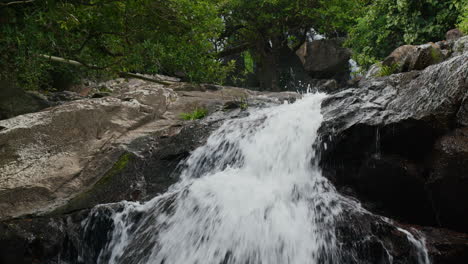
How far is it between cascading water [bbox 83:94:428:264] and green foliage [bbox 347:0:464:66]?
25.1 feet

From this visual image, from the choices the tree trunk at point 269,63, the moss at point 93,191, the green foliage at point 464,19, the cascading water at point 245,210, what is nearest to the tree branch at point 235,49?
the tree trunk at point 269,63

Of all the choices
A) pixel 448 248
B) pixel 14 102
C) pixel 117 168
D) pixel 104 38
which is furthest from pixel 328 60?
pixel 448 248

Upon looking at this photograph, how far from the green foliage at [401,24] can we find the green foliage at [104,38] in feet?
26.0

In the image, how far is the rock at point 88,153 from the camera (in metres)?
6.75

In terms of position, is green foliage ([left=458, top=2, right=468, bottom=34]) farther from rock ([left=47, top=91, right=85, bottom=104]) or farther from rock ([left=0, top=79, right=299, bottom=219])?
rock ([left=47, top=91, right=85, bottom=104])

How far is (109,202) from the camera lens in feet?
22.8

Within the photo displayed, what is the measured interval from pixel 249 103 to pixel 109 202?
5782mm

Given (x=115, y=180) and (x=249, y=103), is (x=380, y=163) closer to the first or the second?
(x=115, y=180)

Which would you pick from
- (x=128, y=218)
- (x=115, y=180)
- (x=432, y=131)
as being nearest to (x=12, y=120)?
(x=115, y=180)

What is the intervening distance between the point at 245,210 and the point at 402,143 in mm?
2834

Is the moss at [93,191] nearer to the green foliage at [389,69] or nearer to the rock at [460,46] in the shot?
the green foliage at [389,69]

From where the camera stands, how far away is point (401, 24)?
1318 cm

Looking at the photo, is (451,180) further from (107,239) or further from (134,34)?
(134,34)

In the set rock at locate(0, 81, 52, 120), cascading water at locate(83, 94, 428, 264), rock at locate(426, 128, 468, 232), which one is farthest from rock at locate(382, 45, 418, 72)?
rock at locate(0, 81, 52, 120)
